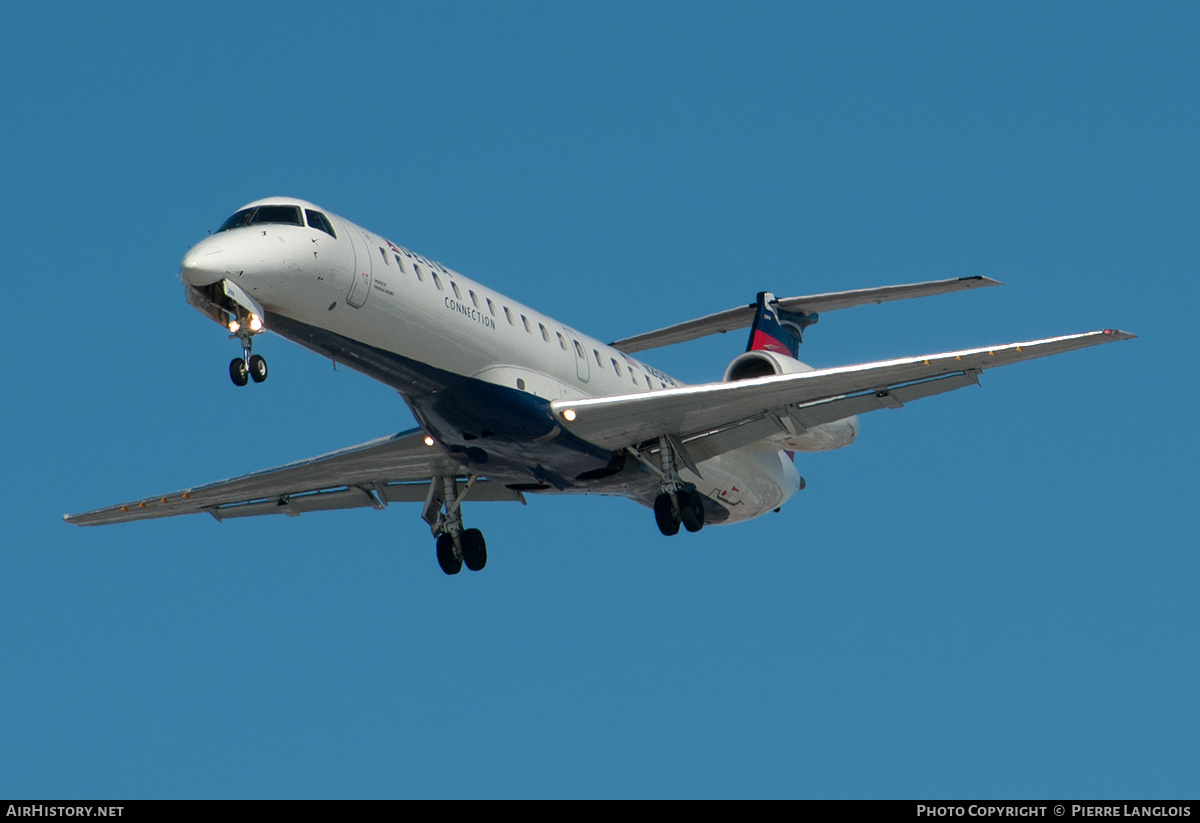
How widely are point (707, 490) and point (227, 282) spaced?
923 cm

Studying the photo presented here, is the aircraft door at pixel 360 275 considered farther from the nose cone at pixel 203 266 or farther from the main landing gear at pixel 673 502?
the main landing gear at pixel 673 502

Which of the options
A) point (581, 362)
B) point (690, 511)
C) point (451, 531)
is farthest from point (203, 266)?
point (690, 511)

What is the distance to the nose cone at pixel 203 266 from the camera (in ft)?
60.3

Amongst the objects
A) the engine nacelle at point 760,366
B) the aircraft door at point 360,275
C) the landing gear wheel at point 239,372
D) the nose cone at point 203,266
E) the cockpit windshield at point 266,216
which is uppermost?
the engine nacelle at point 760,366

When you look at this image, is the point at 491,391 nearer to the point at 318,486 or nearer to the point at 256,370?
the point at 256,370

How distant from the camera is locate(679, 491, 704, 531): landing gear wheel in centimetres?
2283

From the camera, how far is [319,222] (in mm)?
19797

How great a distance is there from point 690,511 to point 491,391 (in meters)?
3.55

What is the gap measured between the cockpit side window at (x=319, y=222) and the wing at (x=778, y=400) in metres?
3.82

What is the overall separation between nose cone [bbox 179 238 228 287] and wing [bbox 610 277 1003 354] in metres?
9.20

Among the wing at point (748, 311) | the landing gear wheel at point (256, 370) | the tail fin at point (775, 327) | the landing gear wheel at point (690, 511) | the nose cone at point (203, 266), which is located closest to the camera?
→ the nose cone at point (203, 266)

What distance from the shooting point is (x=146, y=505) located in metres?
25.7

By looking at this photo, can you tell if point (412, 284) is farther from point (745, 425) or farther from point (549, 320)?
point (745, 425)

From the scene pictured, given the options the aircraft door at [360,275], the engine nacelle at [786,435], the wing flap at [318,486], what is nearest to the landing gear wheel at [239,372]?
the aircraft door at [360,275]
